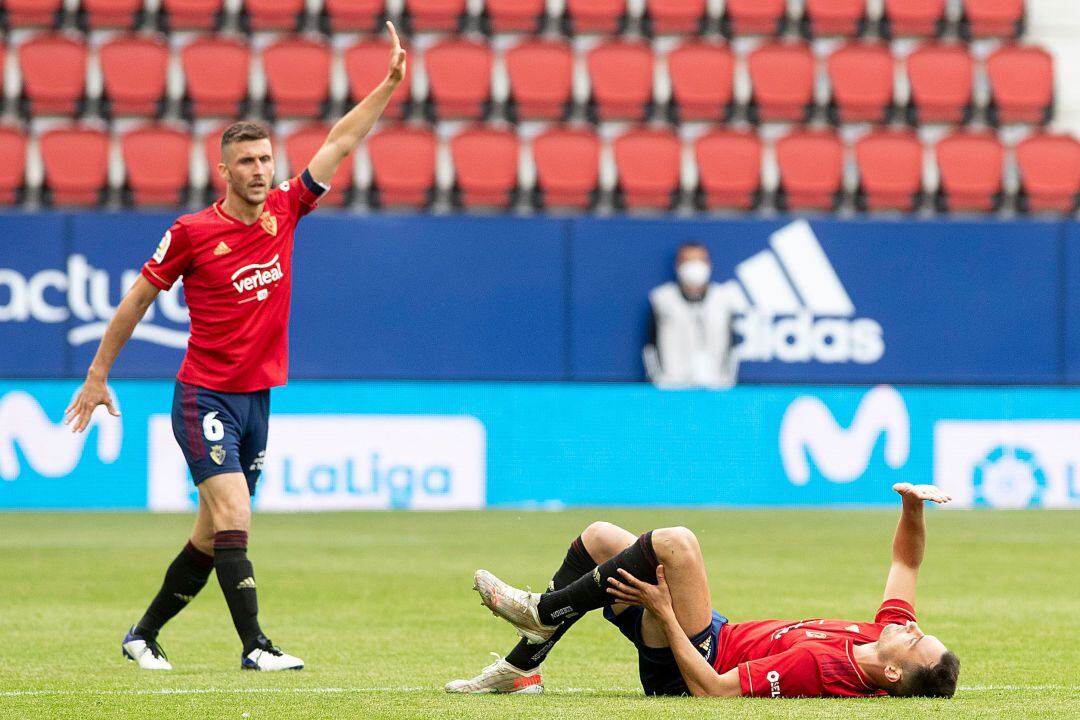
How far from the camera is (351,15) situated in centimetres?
1966

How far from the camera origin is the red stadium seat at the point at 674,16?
66.3 ft

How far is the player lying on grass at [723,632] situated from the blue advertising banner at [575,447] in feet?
30.0

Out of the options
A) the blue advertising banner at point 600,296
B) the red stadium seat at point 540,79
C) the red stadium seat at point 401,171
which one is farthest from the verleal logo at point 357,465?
the red stadium seat at point 540,79

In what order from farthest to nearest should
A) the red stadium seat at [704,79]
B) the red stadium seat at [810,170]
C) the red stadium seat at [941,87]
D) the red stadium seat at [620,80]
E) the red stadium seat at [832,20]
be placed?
the red stadium seat at [832,20], the red stadium seat at [941,87], the red stadium seat at [704,79], the red stadium seat at [620,80], the red stadium seat at [810,170]

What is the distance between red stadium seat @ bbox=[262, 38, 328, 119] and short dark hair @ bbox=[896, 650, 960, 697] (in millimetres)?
13967

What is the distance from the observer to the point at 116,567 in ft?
37.3

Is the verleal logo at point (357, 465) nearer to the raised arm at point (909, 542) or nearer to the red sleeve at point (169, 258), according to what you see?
the red sleeve at point (169, 258)

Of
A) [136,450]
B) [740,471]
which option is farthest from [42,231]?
[740,471]

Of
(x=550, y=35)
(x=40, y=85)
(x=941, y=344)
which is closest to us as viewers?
(x=941, y=344)

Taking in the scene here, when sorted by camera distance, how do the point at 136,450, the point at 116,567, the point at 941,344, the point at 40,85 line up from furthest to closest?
1. the point at 40,85
2. the point at 941,344
3. the point at 136,450
4. the point at 116,567

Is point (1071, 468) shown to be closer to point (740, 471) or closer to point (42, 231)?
point (740, 471)

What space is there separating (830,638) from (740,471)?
9.90 meters

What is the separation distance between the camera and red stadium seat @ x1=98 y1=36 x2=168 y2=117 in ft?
61.5

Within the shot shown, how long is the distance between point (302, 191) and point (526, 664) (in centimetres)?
234
